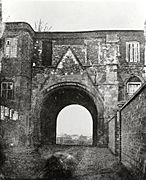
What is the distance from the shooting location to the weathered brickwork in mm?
19969

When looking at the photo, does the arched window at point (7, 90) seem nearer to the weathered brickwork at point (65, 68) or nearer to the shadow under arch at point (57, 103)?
the weathered brickwork at point (65, 68)

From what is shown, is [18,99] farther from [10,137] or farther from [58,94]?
[58,94]

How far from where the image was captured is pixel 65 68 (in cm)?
2131

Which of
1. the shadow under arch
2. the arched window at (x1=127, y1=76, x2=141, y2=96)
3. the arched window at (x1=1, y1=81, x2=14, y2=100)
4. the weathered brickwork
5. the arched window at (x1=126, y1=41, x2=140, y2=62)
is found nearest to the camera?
the arched window at (x1=1, y1=81, x2=14, y2=100)

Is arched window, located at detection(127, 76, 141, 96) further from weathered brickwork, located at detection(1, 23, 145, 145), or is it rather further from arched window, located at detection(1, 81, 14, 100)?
arched window, located at detection(1, 81, 14, 100)

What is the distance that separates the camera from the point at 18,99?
1944 cm

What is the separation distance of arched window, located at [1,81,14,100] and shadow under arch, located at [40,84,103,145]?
243 centimetres

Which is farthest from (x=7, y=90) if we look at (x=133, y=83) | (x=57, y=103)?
(x=133, y=83)

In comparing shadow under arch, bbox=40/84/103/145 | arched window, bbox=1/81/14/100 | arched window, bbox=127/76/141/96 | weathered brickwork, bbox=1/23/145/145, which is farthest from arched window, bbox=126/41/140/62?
arched window, bbox=1/81/14/100

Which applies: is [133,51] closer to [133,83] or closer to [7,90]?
[133,83]

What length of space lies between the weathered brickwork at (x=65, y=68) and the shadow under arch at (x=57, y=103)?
0.07 meters

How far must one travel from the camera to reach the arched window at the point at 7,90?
19.6m

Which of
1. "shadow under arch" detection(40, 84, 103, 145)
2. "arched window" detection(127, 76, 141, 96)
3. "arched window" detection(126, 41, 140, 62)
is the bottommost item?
"shadow under arch" detection(40, 84, 103, 145)

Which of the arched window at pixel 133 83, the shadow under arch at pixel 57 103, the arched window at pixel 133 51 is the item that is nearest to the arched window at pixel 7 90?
the shadow under arch at pixel 57 103
